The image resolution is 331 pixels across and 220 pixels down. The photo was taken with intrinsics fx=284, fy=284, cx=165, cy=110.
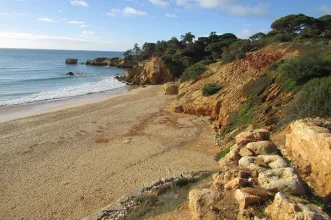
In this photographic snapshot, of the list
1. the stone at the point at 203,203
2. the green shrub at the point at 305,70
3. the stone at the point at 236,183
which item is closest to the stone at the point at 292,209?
the stone at the point at 236,183

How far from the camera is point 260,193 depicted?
618cm

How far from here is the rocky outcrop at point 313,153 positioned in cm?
659

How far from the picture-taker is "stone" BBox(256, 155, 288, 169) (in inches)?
279

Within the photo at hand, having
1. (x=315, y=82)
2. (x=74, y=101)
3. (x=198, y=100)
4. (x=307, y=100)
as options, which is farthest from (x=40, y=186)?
(x=74, y=101)

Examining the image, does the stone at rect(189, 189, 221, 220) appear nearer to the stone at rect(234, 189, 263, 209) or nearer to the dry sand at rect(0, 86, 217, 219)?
the stone at rect(234, 189, 263, 209)

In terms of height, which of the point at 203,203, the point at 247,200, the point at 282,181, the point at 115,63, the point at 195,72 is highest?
the point at 195,72

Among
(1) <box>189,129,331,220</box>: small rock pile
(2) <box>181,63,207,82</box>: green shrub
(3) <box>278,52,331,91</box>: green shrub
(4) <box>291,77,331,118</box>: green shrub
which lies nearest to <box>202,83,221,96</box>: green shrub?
(2) <box>181,63,207,82</box>: green shrub

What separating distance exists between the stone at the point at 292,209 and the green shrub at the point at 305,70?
11919mm

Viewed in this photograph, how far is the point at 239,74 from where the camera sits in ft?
79.4

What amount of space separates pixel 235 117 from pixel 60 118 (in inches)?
608

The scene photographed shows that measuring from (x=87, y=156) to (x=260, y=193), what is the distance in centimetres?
1255

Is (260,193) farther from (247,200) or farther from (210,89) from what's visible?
(210,89)

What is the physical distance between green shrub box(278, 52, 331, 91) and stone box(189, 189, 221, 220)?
37.7ft

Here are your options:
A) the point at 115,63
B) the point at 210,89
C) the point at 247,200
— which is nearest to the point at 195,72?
the point at 210,89
